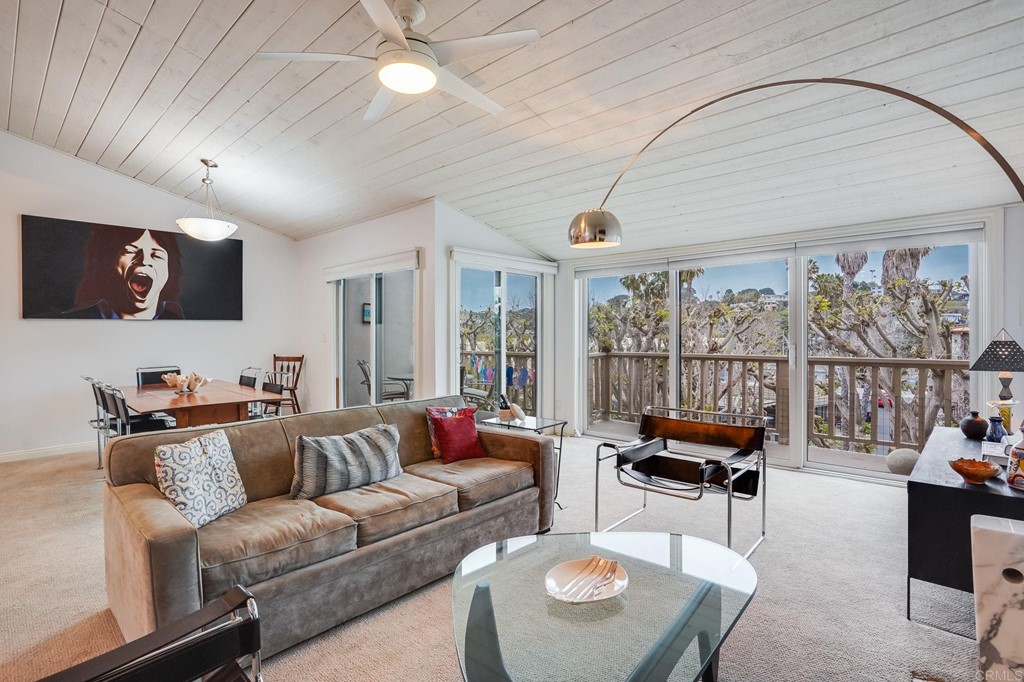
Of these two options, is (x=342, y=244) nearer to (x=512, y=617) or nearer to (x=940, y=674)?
(x=512, y=617)

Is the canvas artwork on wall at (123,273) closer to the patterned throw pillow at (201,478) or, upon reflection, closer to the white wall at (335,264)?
the white wall at (335,264)

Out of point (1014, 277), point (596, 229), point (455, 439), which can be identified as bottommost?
point (455, 439)

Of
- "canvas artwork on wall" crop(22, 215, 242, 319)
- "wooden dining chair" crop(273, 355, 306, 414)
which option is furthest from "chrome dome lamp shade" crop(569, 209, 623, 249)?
"canvas artwork on wall" crop(22, 215, 242, 319)

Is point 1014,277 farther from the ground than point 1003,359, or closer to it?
farther from the ground

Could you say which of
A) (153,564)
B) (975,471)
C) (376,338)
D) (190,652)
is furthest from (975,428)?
(376,338)

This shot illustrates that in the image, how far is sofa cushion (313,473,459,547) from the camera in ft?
7.27

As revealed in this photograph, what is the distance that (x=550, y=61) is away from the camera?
2.65 meters

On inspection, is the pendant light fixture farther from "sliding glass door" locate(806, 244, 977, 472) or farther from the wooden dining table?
"sliding glass door" locate(806, 244, 977, 472)

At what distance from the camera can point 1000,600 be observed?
1.31m

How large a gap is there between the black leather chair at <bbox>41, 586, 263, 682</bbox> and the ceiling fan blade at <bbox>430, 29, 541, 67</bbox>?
6.49 ft

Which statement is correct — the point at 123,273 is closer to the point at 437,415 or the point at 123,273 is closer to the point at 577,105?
the point at 437,415

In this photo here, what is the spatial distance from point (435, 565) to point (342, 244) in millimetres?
4383

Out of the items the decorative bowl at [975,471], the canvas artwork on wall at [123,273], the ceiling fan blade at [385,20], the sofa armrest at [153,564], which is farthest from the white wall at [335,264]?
the decorative bowl at [975,471]

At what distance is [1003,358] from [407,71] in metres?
3.24
